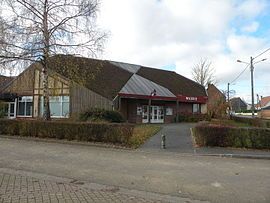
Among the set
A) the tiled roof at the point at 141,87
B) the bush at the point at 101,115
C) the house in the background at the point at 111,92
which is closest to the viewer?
the bush at the point at 101,115

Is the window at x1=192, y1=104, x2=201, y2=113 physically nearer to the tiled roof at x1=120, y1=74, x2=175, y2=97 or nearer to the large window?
the tiled roof at x1=120, y1=74, x2=175, y2=97

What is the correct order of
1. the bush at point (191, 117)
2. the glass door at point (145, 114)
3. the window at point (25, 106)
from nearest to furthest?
the window at point (25, 106) → the glass door at point (145, 114) → the bush at point (191, 117)

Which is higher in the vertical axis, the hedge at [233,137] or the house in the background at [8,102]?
the house in the background at [8,102]

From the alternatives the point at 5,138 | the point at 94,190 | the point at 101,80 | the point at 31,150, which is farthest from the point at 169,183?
the point at 101,80

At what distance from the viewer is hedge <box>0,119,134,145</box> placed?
17.0m

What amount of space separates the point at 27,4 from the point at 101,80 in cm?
1480

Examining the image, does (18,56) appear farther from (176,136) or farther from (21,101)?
(21,101)

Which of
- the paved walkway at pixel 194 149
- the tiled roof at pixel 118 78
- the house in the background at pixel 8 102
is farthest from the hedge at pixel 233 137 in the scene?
the house in the background at pixel 8 102

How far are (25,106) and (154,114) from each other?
45.4ft

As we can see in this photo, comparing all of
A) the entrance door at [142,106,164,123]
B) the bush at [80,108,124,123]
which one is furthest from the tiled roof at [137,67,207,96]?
the bush at [80,108,124,123]

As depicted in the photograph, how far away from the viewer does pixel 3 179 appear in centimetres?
886

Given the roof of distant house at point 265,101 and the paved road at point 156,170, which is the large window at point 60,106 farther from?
the roof of distant house at point 265,101

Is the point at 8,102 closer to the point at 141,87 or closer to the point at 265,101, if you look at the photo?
the point at 141,87

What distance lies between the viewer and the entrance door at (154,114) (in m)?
38.8
